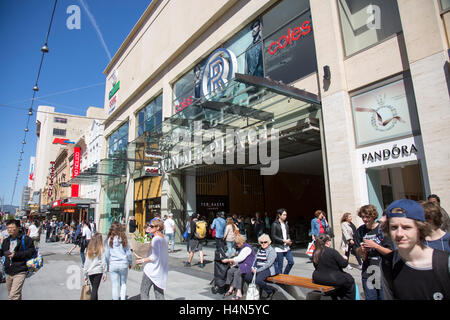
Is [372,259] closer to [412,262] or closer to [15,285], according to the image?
[412,262]

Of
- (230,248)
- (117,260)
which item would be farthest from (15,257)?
(230,248)

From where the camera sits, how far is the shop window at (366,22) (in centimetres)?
880

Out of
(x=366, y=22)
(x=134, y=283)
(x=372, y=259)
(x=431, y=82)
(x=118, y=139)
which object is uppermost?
(x=118, y=139)

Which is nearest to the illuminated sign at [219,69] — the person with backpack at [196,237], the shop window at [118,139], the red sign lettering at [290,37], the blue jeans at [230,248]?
the red sign lettering at [290,37]

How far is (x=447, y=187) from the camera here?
6.76m

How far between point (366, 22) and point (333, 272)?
886 centimetres

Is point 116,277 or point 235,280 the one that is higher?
point 116,277

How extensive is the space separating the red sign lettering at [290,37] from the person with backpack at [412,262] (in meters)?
10.8

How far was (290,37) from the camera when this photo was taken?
1173 centimetres

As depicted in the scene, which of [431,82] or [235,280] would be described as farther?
[431,82]

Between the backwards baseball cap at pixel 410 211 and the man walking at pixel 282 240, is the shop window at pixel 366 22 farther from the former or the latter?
the backwards baseball cap at pixel 410 211

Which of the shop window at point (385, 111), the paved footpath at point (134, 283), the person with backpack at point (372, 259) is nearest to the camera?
the person with backpack at point (372, 259)

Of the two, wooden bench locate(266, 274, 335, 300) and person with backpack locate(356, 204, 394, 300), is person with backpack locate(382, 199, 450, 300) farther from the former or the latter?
wooden bench locate(266, 274, 335, 300)
